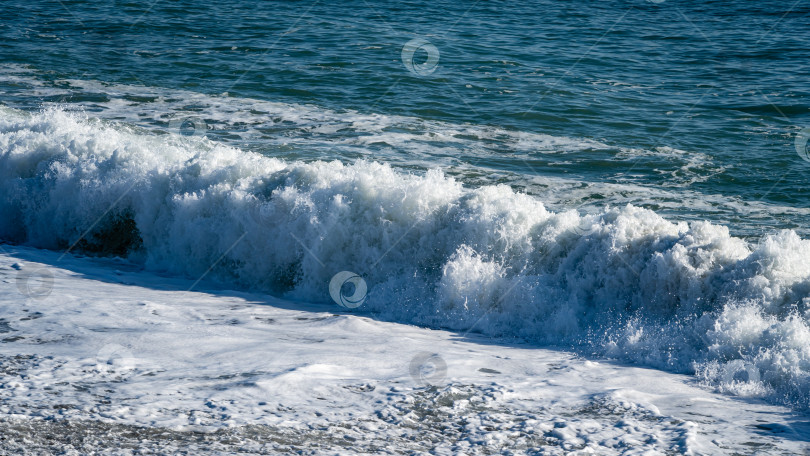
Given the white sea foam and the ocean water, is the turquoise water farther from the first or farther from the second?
the white sea foam

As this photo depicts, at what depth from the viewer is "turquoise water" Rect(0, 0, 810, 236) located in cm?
1202

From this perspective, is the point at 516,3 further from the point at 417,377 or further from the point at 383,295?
the point at 417,377

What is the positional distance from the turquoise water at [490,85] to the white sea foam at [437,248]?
7.73ft

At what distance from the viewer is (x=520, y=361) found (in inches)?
269

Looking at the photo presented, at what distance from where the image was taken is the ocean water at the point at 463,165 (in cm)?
763

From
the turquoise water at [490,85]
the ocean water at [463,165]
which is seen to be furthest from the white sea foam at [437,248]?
the turquoise water at [490,85]

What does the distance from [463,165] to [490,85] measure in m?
5.00

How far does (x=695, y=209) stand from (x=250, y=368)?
6741mm

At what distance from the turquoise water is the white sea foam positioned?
236 cm

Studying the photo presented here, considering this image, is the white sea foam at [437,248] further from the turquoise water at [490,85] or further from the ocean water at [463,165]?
the turquoise water at [490,85]

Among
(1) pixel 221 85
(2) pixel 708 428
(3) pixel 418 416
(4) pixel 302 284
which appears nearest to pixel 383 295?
(4) pixel 302 284

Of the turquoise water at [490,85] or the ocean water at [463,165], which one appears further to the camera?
the turquoise water at [490,85]

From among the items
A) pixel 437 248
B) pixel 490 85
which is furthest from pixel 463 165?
pixel 490 85

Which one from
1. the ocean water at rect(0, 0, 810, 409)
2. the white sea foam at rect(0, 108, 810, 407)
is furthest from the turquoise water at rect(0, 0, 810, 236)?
the white sea foam at rect(0, 108, 810, 407)
